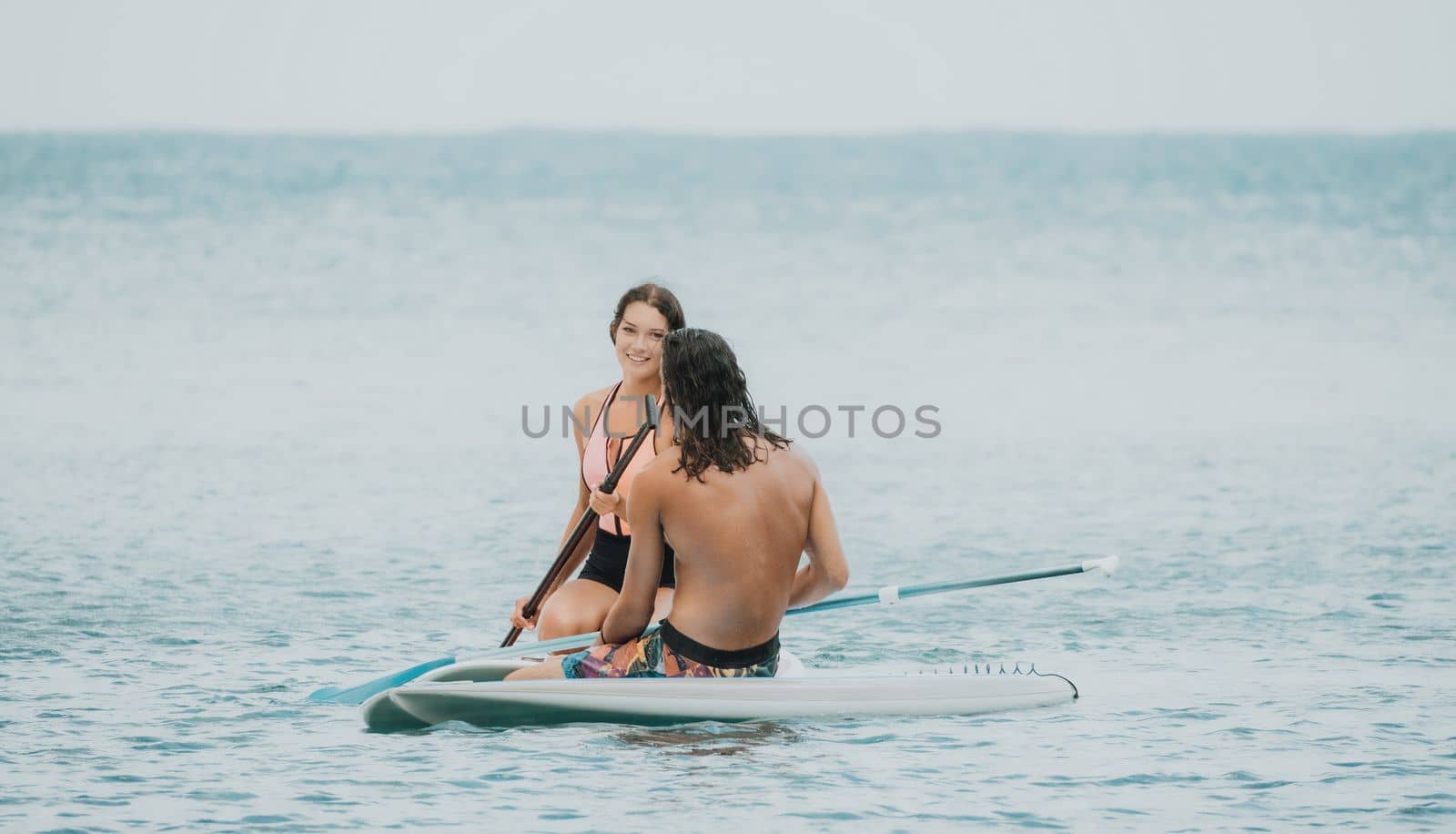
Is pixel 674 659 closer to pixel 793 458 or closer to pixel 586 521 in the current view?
pixel 586 521

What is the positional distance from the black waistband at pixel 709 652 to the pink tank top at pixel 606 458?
0.50 meters

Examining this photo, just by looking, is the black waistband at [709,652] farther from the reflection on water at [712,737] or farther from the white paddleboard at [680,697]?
the reflection on water at [712,737]

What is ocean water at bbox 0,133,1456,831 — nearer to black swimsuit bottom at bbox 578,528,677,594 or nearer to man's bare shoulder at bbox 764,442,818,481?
black swimsuit bottom at bbox 578,528,677,594

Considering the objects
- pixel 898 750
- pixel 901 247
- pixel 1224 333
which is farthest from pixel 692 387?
pixel 901 247

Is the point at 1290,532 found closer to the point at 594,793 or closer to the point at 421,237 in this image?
the point at 594,793

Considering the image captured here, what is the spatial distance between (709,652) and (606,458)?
2.69 ft

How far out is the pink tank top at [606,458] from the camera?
659cm

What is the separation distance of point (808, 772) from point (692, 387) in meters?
1.31

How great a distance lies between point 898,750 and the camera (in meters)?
6.40

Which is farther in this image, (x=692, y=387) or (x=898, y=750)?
(x=898, y=750)

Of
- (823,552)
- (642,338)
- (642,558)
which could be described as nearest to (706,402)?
(642,558)

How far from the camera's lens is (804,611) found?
6.70 m

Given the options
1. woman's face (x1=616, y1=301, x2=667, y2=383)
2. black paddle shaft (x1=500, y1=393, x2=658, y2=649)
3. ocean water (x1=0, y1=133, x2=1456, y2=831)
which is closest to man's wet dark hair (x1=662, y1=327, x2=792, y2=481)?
black paddle shaft (x1=500, y1=393, x2=658, y2=649)

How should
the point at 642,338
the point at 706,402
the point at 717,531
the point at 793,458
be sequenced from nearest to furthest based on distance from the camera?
the point at 706,402
the point at 717,531
the point at 793,458
the point at 642,338
